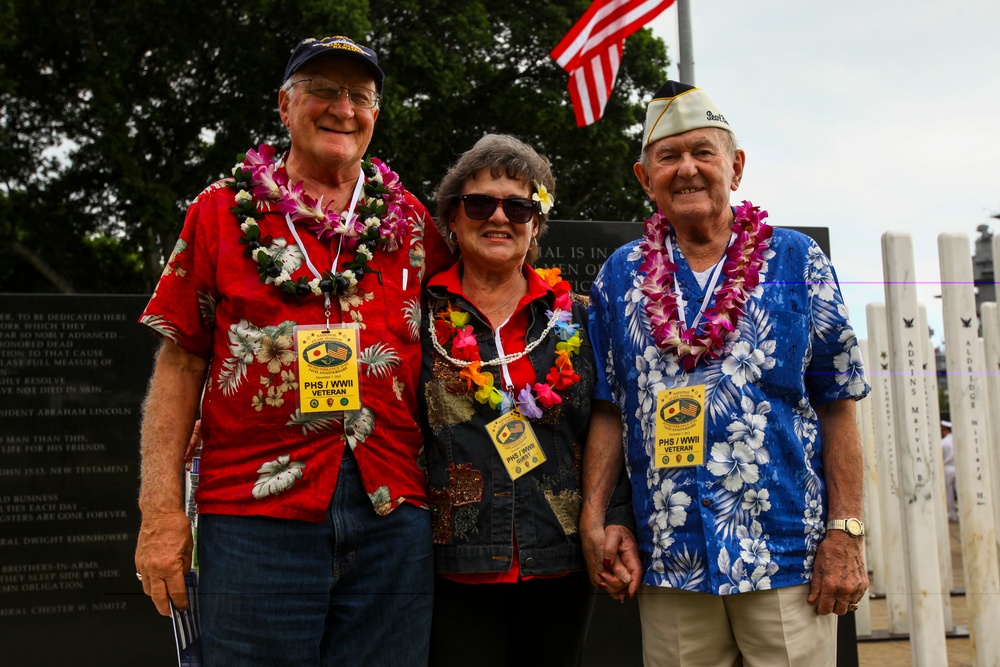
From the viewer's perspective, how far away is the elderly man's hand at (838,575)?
2342mm

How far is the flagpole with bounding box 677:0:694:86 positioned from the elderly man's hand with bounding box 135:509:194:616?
586 centimetres

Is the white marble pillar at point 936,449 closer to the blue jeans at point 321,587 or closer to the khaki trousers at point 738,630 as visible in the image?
the khaki trousers at point 738,630

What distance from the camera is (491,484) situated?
2.49 metres

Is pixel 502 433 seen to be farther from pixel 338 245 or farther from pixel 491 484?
pixel 338 245

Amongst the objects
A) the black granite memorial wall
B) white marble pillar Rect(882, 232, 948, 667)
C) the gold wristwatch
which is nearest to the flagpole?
white marble pillar Rect(882, 232, 948, 667)

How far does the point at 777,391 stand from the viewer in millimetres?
2426

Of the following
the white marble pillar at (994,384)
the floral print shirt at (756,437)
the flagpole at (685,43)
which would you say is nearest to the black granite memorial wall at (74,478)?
the floral print shirt at (756,437)

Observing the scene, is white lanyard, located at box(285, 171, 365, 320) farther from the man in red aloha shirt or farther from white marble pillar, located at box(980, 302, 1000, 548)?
white marble pillar, located at box(980, 302, 1000, 548)

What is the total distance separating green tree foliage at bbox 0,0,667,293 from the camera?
43.9 feet

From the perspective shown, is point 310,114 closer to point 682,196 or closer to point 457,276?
point 457,276

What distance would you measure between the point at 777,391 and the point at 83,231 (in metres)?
15.3

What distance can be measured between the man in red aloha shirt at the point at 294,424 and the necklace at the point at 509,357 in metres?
0.13

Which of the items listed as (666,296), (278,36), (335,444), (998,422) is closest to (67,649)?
(335,444)

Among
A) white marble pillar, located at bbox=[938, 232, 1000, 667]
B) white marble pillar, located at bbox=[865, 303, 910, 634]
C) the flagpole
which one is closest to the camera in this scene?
white marble pillar, located at bbox=[938, 232, 1000, 667]
